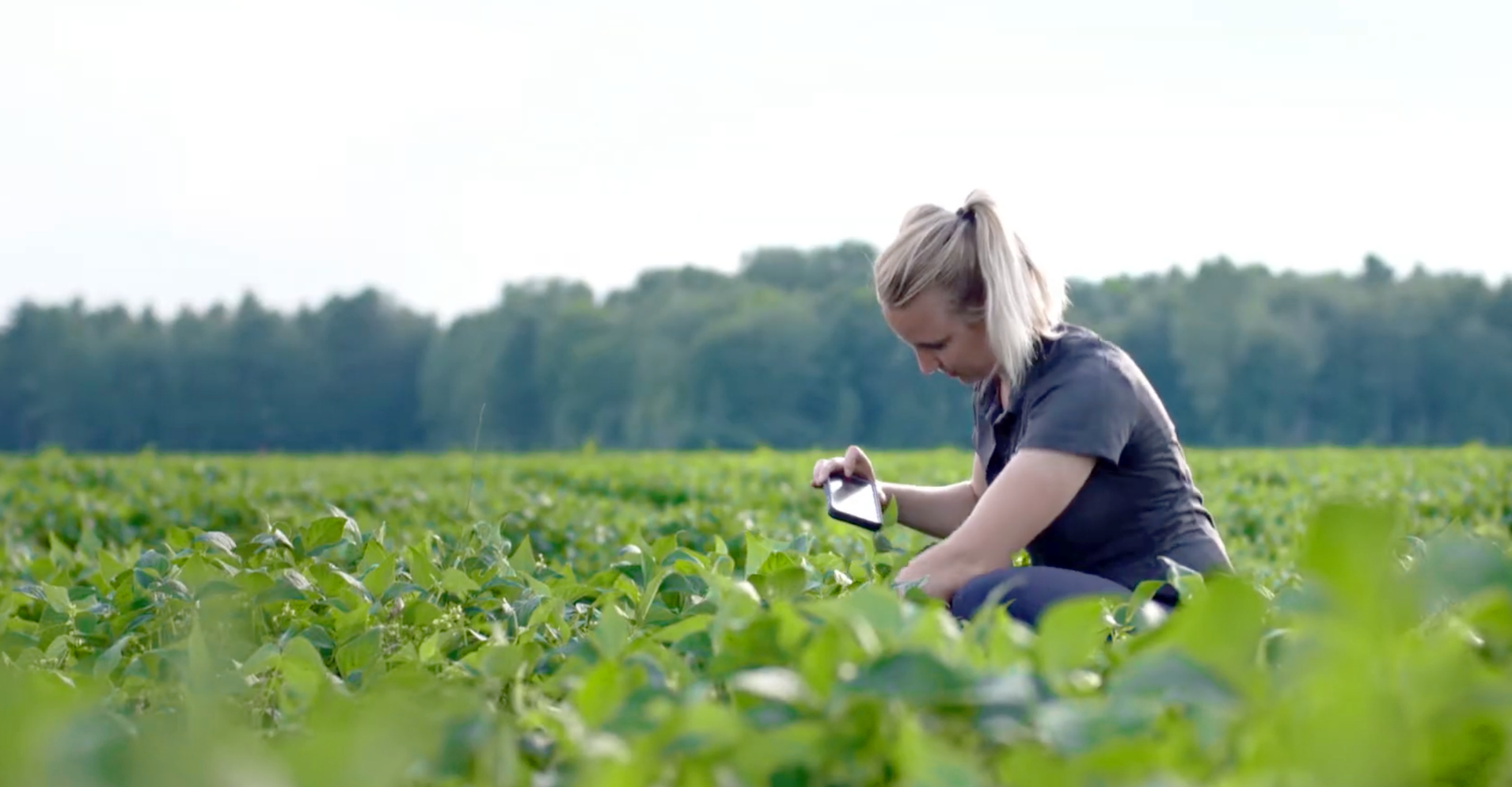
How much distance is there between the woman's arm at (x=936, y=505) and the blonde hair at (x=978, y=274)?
22.0 inches

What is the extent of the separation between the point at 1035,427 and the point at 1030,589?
1.26 feet

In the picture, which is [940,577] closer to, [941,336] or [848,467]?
[848,467]

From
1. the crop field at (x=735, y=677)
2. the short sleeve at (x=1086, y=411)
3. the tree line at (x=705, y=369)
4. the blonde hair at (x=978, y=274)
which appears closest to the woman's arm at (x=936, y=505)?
the blonde hair at (x=978, y=274)

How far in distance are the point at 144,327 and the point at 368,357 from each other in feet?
36.9

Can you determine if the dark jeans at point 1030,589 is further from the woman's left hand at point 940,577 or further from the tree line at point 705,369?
the tree line at point 705,369

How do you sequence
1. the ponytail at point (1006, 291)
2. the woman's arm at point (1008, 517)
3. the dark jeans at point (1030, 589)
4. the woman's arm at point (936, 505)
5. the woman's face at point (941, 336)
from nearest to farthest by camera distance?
the dark jeans at point (1030, 589), the woman's arm at point (1008, 517), the ponytail at point (1006, 291), the woman's face at point (941, 336), the woman's arm at point (936, 505)

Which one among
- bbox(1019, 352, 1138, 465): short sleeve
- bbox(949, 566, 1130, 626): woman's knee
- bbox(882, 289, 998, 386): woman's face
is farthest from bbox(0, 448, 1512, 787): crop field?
bbox(882, 289, 998, 386): woman's face

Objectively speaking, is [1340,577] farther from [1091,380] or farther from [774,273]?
[774,273]

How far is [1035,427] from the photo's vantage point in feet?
9.84

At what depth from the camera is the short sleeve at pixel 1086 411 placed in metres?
2.97

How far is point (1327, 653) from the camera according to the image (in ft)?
2.76

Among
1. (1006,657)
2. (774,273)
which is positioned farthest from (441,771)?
(774,273)

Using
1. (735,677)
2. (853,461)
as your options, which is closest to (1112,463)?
(853,461)

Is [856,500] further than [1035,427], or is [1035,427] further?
[856,500]
